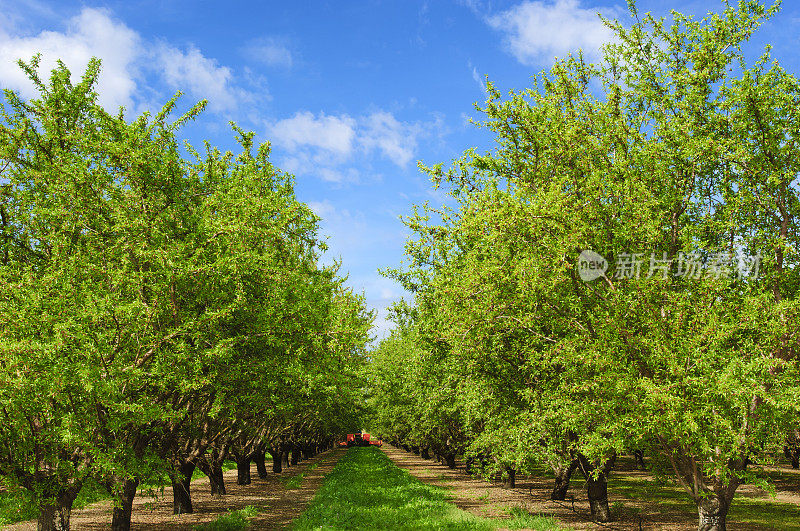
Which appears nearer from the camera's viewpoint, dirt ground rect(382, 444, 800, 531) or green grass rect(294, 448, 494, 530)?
green grass rect(294, 448, 494, 530)

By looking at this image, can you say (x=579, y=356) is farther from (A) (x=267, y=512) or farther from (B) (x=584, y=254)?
(A) (x=267, y=512)

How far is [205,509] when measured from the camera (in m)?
24.4

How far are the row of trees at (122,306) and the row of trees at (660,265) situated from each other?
226 inches

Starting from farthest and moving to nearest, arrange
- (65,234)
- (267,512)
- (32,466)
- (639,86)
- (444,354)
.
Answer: (267,512) < (444,354) < (639,86) < (65,234) < (32,466)

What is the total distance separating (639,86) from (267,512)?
2152 centimetres

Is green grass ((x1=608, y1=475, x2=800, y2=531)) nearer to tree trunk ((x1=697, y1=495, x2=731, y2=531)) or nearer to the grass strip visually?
tree trunk ((x1=697, y1=495, x2=731, y2=531))

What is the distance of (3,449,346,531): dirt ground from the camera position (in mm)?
19969

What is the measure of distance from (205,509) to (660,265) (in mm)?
21328

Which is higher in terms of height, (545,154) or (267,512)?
(545,154)

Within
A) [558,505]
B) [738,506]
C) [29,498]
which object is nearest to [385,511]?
[558,505]

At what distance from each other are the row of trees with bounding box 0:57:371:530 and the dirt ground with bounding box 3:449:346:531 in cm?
279

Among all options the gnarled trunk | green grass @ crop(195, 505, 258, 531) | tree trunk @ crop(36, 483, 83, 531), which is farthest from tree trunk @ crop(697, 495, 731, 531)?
the gnarled trunk

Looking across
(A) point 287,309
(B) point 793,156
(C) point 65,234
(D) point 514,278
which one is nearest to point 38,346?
(C) point 65,234

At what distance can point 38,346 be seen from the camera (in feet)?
34.1
